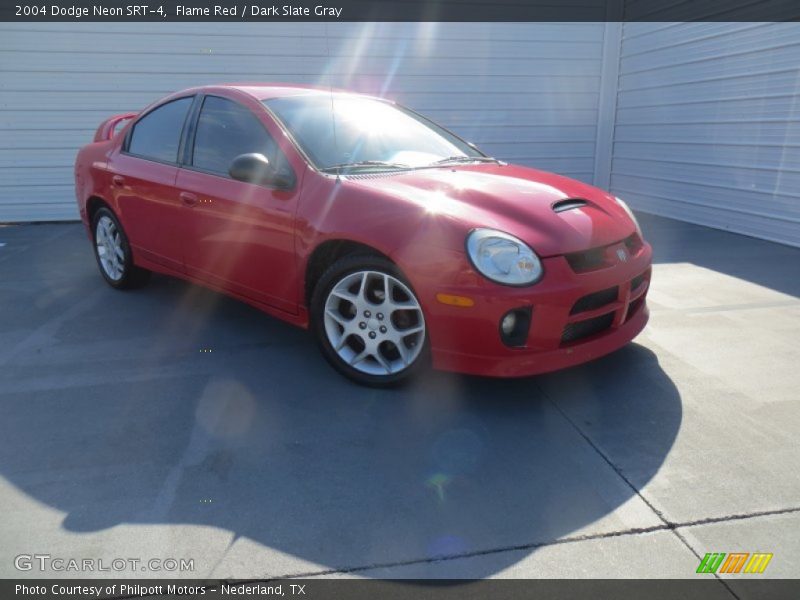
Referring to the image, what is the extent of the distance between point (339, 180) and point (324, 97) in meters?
0.98

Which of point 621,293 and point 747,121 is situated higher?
point 747,121

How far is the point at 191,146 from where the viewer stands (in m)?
3.85

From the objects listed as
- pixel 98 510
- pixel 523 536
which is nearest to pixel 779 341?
pixel 523 536

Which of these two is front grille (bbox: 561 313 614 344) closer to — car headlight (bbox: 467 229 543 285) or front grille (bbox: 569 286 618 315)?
front grille (bbox: 569 286 618 315)

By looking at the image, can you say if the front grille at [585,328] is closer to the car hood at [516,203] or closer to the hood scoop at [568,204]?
the car hood at [516,203]

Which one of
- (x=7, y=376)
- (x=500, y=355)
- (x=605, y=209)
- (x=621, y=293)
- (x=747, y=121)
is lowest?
(x=7, y=376)

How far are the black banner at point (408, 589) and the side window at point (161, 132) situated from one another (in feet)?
9.03

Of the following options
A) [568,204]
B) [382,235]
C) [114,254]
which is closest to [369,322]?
[382,235]

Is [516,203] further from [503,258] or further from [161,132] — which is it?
[161,132]

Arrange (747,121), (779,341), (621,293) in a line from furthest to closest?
(747,121)
(779,341)
(621,293)

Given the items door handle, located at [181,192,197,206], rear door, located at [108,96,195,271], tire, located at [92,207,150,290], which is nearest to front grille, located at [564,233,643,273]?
door handle, located at [181,192,197,206]

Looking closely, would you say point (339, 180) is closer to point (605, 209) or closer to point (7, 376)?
point (605, 209)

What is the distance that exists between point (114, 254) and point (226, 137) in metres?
1.72
